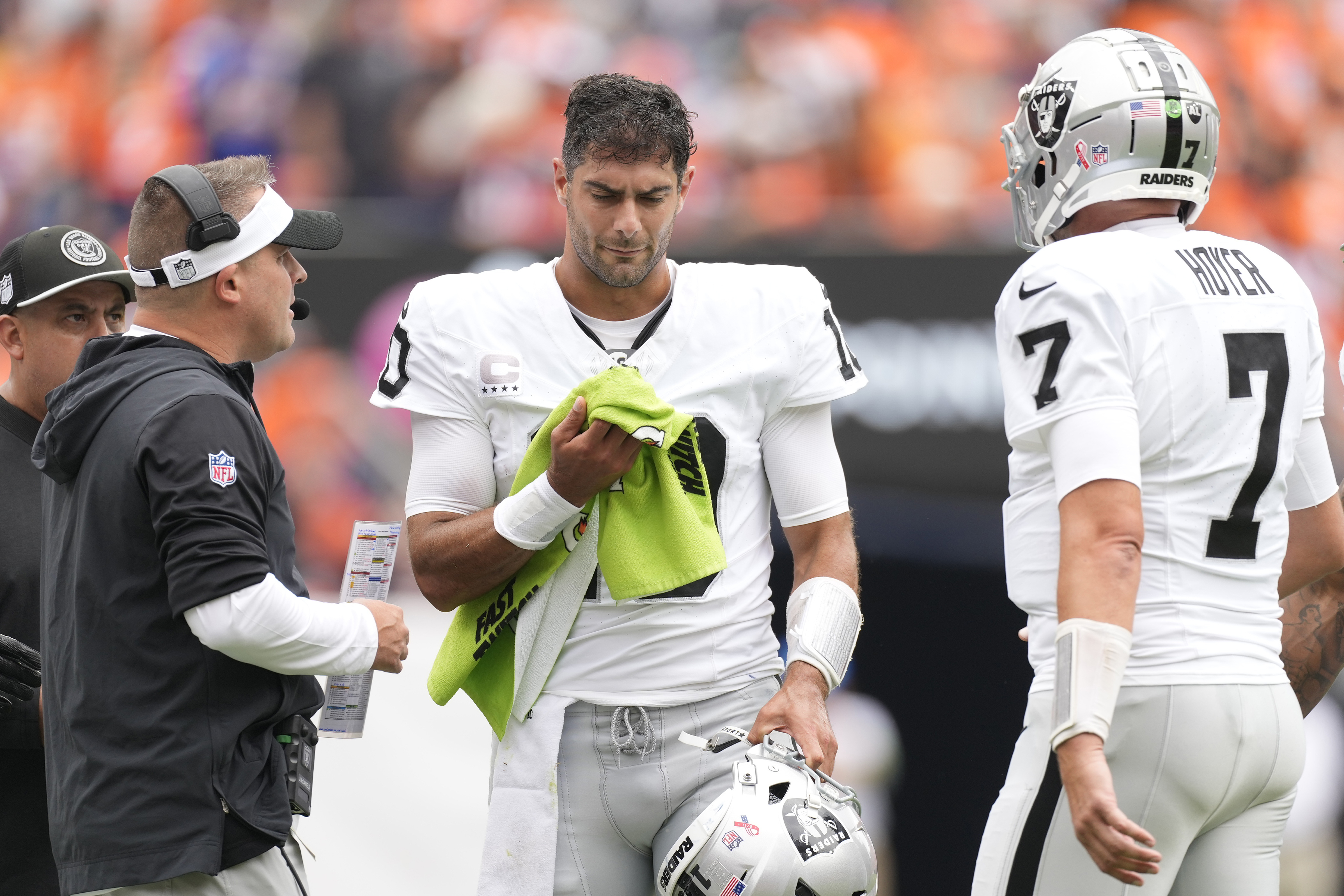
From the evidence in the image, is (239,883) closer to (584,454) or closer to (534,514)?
(534,514)

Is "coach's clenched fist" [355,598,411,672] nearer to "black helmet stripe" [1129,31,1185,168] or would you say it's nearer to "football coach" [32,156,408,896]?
"football coach" [32,156,408,896]

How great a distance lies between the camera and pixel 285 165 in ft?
15.9

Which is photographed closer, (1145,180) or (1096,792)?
(1096,792)

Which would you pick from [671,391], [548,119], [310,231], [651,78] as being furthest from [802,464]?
[548,119]

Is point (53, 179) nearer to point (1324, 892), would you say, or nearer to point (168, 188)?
point (168, 188)

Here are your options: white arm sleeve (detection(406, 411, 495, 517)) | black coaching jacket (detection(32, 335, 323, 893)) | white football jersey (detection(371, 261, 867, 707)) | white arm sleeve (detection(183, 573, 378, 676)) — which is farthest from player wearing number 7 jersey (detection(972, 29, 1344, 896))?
black coaching jacket (detection(32, 335, 323, 893))

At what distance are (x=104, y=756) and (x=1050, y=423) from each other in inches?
58.5

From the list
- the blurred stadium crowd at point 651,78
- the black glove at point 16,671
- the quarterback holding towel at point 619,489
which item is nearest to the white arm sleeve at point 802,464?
the quarterback holding towel at point 619,489

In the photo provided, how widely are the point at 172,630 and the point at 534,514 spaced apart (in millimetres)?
582

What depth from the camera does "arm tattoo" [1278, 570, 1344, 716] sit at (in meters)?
2.59

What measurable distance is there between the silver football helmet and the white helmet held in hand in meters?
0.97

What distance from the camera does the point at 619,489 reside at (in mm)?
2252

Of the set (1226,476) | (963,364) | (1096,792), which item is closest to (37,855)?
(1096,792)

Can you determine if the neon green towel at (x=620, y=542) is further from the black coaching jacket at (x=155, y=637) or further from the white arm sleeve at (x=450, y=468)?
the black coaching jacket at (x=155, y=637)
